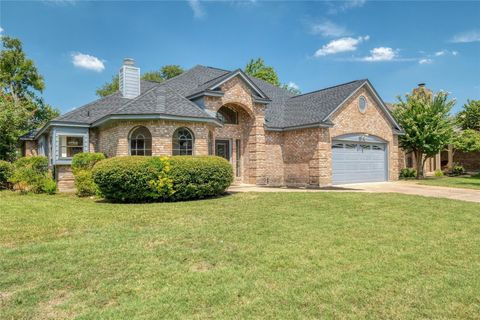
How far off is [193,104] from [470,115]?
29.7m

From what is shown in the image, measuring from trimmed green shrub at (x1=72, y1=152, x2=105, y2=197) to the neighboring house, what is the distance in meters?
1.04

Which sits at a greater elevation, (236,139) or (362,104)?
(362,104)

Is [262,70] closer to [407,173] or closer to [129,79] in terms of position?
[407,173]

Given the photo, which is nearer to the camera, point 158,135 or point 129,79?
point 158,135

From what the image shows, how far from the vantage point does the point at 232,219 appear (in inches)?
328

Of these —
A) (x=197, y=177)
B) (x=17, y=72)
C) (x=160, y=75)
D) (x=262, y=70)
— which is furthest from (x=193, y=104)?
(x=160, y=75)

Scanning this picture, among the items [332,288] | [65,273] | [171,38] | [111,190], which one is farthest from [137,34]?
[332,288]

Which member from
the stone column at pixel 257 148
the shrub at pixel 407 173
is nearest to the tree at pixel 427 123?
the shrub at pixel 407 173

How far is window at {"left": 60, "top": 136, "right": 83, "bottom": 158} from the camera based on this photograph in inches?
629

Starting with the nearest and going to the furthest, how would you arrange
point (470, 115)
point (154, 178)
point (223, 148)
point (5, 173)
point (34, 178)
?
point (154, 178), point (34, 178), point (5, 173), point (223, 148), point (470, 115)

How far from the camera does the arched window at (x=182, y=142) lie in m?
14.0

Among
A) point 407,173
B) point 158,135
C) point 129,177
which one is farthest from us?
point 407,173

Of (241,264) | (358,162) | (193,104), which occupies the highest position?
(193,104)

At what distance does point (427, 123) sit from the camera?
Answer: 2248cm
